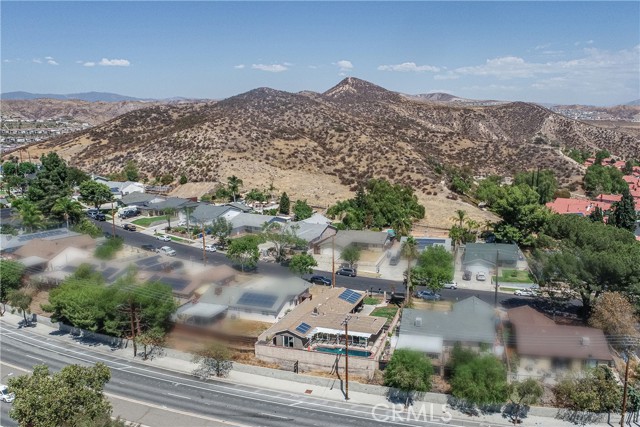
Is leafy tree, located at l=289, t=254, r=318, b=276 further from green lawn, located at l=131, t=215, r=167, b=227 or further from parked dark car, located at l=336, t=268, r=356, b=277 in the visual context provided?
green lawn, located at l=131, t=215, r=167, b=227

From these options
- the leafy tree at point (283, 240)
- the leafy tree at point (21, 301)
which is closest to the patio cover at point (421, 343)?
the leafy tree at point (283, 240)

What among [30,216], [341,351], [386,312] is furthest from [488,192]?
[30,216]

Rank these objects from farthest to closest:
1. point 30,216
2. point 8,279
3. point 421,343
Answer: point 30,216 → point 8,279 → point 421,343

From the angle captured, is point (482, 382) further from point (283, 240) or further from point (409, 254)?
point (283, 240)

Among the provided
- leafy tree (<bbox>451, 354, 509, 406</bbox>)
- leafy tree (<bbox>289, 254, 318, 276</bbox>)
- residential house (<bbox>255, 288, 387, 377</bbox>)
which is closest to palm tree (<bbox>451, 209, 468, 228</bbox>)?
leafy tree (<bbox>289, 254, 318, 276</bbox>)

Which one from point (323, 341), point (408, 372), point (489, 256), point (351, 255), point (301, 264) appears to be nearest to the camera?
point (408, 372)

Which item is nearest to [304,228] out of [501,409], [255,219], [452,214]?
[255,219]

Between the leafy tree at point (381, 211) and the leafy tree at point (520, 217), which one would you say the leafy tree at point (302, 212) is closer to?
the leafy tree at point (381, 211)
